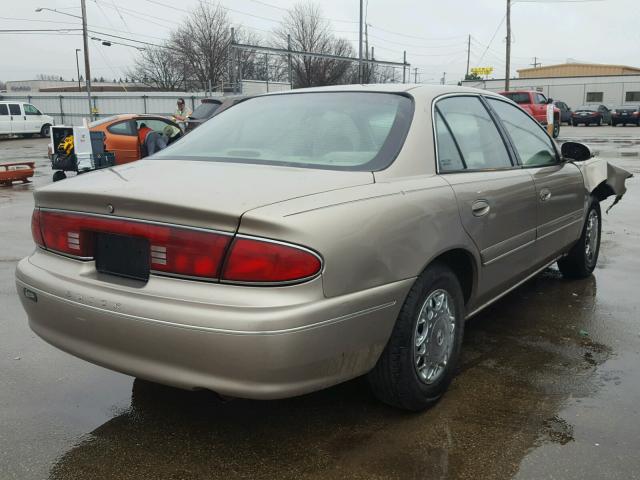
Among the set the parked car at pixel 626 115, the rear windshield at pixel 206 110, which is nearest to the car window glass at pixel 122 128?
the rear windshield at pixel 206 110

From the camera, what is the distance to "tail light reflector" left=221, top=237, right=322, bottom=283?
86.4 inches

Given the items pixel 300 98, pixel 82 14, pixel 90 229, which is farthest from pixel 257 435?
pixel 82 14

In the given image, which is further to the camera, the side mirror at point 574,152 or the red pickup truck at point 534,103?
the red pickup truck at point 534,103

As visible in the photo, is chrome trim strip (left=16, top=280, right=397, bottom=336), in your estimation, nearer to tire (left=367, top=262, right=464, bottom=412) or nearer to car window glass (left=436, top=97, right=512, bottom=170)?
tire (left=367, top=262, right=464, bottom=412)

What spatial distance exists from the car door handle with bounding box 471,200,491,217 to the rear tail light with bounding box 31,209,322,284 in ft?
3.98

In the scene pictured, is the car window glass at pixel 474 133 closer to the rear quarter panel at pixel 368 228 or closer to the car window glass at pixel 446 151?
the car window glass at pixel 446 151

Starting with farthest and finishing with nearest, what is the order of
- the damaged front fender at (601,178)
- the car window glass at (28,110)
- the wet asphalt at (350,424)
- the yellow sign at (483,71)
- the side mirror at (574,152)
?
the yellow sign at (483,71) → the car window glass at (28,110) → the damaged front fender at (601,178) → the side mirror at (574,152) → the wet asphalt at (350,424)

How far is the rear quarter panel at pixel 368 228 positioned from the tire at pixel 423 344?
14cm

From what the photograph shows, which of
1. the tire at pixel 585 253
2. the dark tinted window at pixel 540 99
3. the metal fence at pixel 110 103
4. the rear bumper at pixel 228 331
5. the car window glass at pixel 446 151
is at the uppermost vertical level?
the metal fence at pixel 110 103

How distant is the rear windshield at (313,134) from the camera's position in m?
2.91

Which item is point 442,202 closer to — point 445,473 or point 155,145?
point 445,473

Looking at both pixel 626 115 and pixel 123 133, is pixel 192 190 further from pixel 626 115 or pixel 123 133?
pixel 626 115

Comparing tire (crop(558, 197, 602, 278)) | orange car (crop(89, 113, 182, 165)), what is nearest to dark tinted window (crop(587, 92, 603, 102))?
orange car (crop(89, 113, 182, 165))

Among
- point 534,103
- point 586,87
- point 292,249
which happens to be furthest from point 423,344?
point 586,87
